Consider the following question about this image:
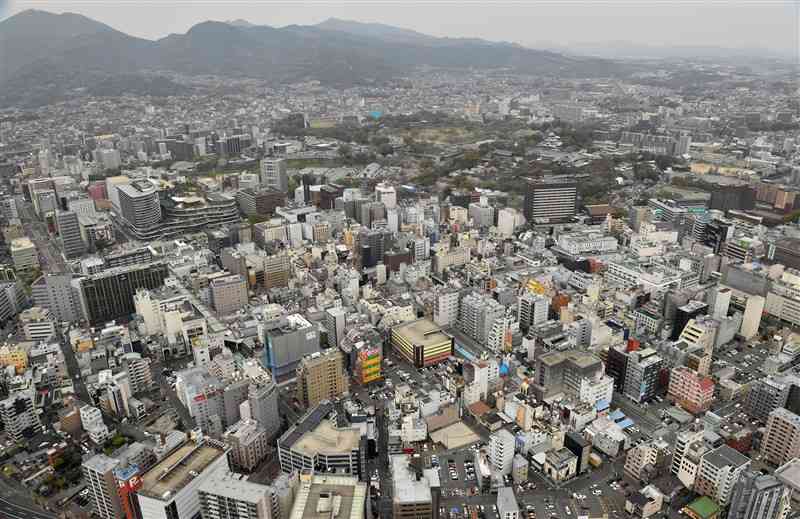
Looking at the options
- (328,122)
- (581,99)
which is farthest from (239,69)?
(581,99)

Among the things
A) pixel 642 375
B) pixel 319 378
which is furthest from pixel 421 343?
pixel 642 375

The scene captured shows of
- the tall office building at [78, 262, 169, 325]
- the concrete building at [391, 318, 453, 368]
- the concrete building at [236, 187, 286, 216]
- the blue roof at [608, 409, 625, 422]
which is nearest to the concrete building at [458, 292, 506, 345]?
the concrete building at [391, 318, 453, 368]

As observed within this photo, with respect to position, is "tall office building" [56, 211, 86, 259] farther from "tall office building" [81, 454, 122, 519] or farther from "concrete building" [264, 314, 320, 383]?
"tall office building" [81, 454, 122, 519]

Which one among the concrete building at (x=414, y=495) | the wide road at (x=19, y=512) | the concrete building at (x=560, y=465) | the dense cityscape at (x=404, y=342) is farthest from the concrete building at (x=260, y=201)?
the concrete building at (x=560, y=465)

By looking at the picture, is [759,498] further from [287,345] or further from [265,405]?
[287,345]

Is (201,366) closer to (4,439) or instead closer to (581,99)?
(4,439)
